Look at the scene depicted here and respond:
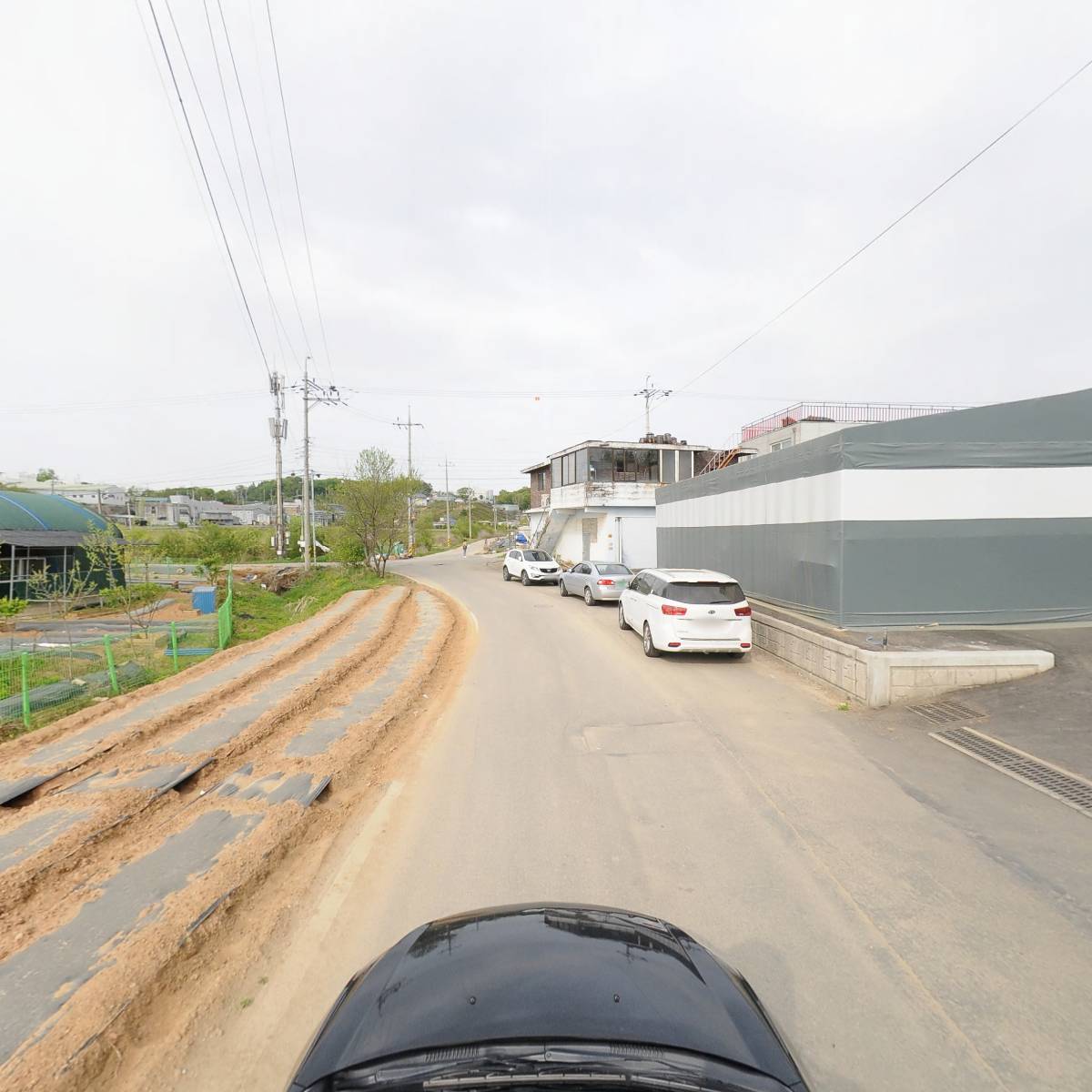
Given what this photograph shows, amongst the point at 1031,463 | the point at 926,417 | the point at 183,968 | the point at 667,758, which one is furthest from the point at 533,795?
the point at 1031,463

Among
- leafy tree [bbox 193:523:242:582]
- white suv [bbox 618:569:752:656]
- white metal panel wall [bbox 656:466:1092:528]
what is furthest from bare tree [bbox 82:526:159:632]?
leafy tree [bbox 193:523:242:582]

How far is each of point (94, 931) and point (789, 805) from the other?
501 cm

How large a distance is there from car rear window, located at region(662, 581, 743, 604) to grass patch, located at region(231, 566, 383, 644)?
432 inches

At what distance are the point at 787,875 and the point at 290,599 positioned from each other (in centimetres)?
2711

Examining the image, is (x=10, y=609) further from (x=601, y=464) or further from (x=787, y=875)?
(x=601, y=464)

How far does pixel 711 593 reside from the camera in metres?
10.8

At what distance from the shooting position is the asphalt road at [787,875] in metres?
2.86

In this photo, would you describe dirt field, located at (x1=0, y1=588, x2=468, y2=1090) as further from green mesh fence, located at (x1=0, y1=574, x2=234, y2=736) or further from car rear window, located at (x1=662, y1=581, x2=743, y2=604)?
car rear window, located at (x1=662, y1=581, x2=743, y2=604)

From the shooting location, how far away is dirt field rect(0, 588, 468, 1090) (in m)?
2.92

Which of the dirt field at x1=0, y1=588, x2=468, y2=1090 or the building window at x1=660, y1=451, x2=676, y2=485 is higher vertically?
the building window at x1=660, y1=451, x2=676, y2=485

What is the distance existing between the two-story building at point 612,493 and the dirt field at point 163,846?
72.5ft

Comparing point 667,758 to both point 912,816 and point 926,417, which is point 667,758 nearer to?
point 912,816

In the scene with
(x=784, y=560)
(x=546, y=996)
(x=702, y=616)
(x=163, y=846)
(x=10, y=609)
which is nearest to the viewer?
(x=546, y=996)

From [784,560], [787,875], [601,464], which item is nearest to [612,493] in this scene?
[601,464]
